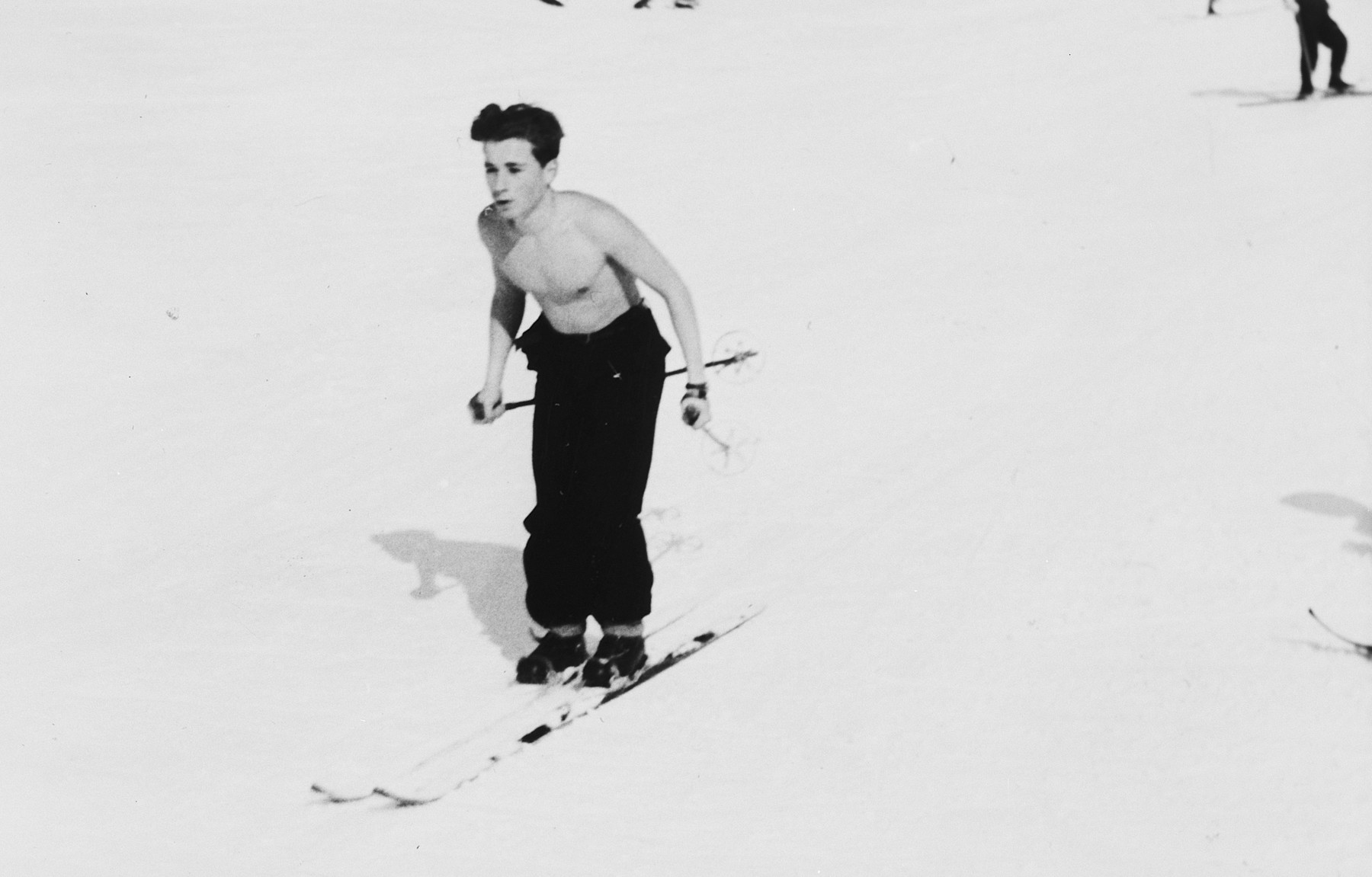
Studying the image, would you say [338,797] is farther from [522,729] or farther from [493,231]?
[493,231]

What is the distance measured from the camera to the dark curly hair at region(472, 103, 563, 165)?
464cm

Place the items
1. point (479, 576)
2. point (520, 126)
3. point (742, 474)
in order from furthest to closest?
point (742, 474), point (479, 576), point (520, 126)

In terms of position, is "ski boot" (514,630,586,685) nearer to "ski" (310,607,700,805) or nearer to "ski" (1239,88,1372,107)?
"ski" (310,607,700,805)

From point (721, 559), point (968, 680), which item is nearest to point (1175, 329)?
point (721, 559)

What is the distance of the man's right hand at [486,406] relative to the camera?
505cm

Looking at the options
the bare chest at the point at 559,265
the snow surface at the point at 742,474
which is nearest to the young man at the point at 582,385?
the bare chest at the point at 559,265

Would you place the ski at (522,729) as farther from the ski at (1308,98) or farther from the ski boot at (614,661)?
the ski at (1308,98)

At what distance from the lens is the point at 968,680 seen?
5.02m

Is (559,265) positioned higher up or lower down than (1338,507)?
higher up

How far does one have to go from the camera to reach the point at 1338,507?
6121 millimetres

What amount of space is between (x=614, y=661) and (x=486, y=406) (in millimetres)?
844

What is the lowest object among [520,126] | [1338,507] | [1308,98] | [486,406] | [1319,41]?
[1338,507]

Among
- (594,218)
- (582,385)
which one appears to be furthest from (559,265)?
(582,385)

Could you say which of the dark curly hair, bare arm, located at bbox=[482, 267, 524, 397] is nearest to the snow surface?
bare arm, located at bbox=[482, 267, 524, 397]
